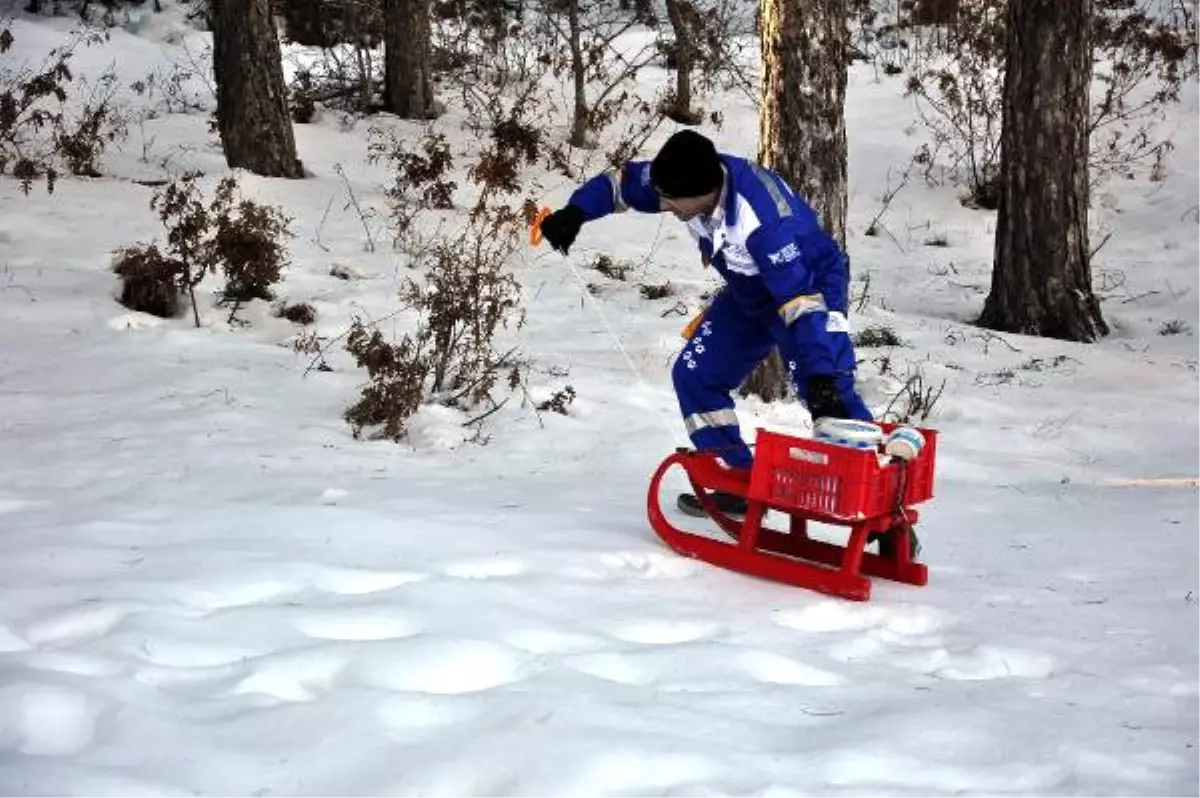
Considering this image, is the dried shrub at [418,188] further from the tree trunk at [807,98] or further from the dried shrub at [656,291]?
the tree trunk at [807,98]

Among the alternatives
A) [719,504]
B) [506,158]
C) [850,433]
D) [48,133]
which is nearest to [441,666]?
[850,433]

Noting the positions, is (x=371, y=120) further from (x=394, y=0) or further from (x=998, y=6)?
(x=998, y=6)

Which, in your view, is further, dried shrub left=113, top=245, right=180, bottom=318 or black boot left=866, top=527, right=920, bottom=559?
dried shrub left=113, top=245, right=180, bottom=318

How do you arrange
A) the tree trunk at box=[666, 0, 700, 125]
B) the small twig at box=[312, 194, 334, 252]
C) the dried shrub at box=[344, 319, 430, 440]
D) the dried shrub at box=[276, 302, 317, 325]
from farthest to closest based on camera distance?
the tree trunk at box=[666, 0, 700, 125] < the small twig at box=[312, 194, 334, 252] < the dried shrub at box=[276, 302, 317, 325] < the dried shrub at box=[344, 319, 430, 440]

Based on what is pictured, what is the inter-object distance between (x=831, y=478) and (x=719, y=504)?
1.02m

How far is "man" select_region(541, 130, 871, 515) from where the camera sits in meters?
4.23

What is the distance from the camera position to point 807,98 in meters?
6.47

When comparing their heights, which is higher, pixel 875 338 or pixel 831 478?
pixel 875 338

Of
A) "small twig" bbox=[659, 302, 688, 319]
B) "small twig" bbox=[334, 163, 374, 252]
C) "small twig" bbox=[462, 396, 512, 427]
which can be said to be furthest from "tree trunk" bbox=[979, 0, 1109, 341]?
"small twig" bbox=[334, 163, 374, 252]

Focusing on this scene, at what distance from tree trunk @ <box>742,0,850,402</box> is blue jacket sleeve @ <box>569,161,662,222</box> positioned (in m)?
1.91

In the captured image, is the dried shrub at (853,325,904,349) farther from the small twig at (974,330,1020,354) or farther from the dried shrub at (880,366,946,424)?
the dried shrub at (880,366,946,424)

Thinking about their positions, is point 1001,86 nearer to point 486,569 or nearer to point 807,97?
point 807,97

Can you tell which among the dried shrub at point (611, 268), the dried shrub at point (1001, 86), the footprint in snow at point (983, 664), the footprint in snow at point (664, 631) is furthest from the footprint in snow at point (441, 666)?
the dried shrub at point (1001, 86)

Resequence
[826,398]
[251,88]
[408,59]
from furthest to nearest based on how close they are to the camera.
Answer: [408,59] < [251,88] < [826,398]
